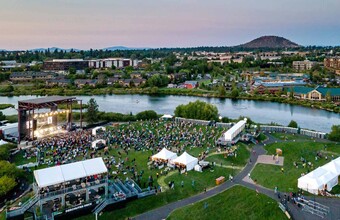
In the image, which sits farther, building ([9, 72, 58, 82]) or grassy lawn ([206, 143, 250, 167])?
building ([9, 72, 58, 82])

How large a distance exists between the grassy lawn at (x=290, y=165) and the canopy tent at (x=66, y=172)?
11.5 meters

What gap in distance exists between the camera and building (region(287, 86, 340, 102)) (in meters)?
70.6

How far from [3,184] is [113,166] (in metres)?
8.23

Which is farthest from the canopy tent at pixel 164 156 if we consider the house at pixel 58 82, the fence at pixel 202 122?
the house at pixel 58 82

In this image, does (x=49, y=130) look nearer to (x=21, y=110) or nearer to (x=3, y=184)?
(x=21, y=110)

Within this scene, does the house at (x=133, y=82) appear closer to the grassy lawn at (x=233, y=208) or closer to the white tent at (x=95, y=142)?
the white tent at (x=95, y=142)

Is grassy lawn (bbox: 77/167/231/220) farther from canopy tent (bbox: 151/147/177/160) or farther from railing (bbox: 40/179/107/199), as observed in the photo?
canopy tent (bbox: 151/147/177/160)

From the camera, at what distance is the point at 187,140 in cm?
3416

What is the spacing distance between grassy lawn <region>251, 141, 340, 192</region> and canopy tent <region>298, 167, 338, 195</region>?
2.41 feet

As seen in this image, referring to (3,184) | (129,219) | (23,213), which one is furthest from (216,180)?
(3,184)

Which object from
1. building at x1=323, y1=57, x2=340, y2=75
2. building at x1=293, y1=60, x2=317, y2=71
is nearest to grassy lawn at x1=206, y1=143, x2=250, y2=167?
building at x1=323, y1=57, x2=340, y2=75

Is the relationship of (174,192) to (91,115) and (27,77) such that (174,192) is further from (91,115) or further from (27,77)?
(27,77)

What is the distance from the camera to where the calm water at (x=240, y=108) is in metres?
55.1

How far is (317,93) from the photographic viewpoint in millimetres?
72312
